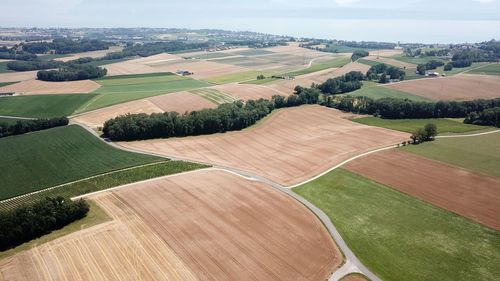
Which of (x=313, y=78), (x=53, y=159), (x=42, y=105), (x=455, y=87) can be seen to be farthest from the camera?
(x=313, y=78)

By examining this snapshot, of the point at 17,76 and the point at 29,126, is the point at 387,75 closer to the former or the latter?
the point at 29,126

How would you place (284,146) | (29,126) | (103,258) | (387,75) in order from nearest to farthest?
(103,258), (284,146), (29,126), (387,75)

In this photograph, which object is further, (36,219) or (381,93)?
(381,93)

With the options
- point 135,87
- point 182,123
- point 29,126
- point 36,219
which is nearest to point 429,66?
point 135,87

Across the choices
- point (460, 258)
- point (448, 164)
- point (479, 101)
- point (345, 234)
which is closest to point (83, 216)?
point (345, 234)

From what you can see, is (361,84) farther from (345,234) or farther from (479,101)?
(345,234)

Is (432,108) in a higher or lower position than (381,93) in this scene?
lower

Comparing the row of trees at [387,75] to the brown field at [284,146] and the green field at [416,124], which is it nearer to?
the green field at [416,124]

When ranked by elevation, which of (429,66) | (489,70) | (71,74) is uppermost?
(489,70)
